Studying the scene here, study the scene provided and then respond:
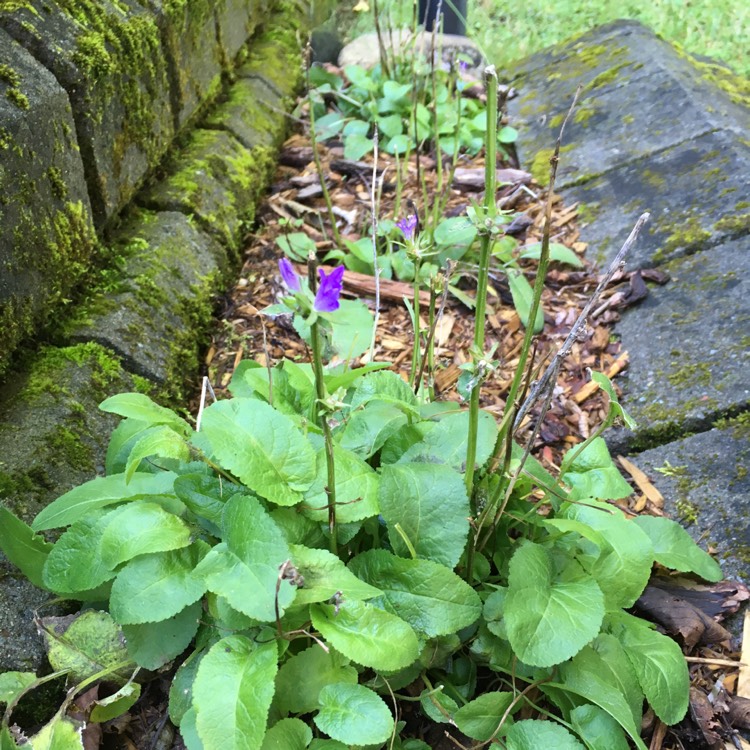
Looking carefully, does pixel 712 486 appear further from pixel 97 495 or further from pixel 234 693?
pixel 97 495

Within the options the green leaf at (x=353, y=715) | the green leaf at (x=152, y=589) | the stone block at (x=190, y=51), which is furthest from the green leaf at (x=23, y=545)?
the stone block at (x=190, y=51)

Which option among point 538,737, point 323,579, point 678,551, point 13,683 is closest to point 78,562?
point 13,683

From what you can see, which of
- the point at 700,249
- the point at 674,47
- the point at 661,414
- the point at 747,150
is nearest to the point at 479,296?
the point at 661,414

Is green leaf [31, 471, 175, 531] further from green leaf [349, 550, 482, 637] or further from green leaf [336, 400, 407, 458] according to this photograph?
green leaf [349, 550, 482, 637]

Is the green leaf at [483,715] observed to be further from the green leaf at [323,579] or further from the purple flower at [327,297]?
the purple flower at [327,297]

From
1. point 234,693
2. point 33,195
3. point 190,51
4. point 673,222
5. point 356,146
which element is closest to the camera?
point 234,693

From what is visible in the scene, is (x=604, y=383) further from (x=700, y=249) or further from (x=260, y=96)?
(x=260, y=96)

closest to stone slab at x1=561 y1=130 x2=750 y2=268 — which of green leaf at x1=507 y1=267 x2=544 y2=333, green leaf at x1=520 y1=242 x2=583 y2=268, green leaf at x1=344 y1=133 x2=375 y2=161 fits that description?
green leaf at x1=520 y1=242 x2=583 y2=268
